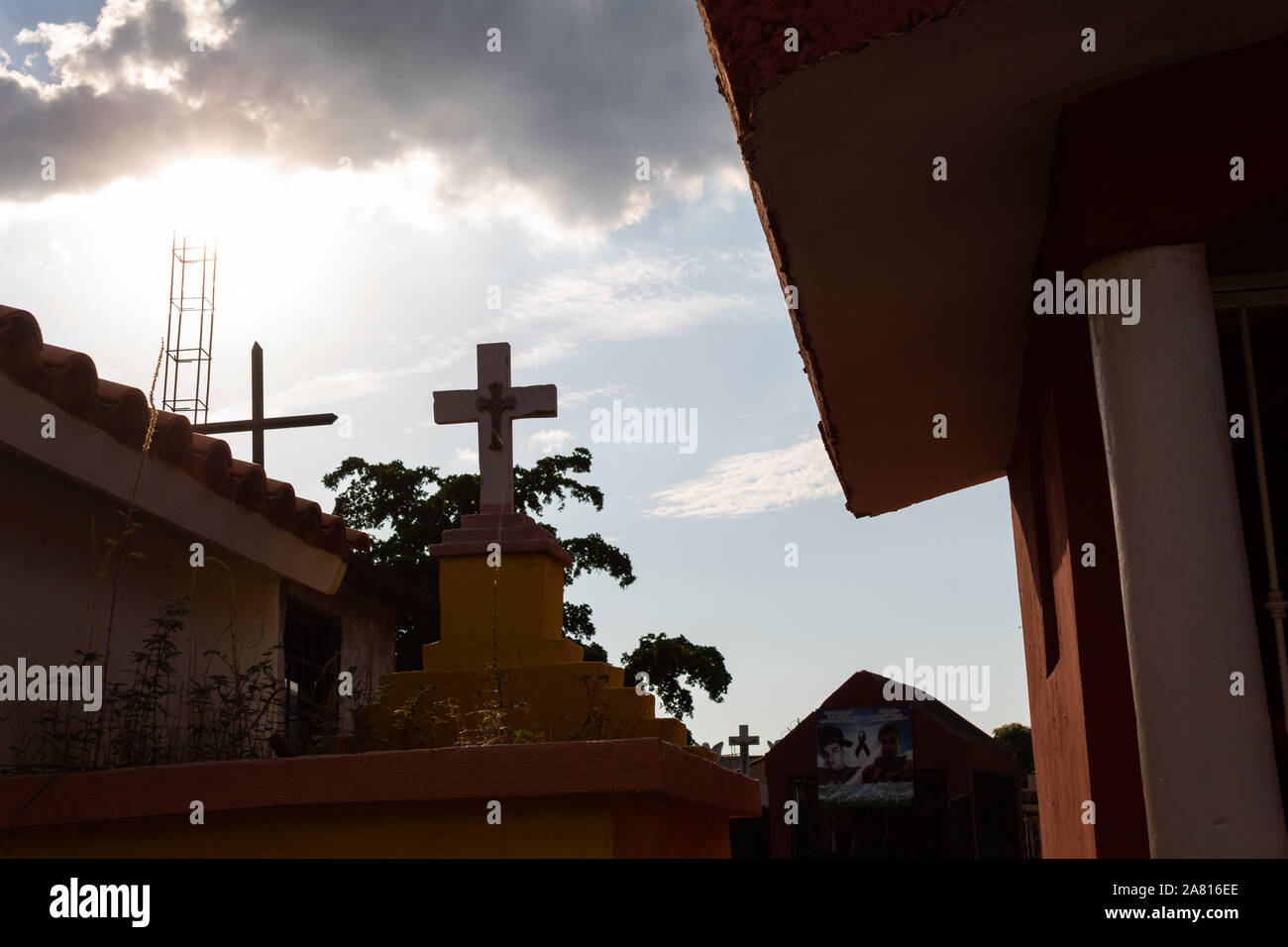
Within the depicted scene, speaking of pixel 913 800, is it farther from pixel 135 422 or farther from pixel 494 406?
pixel 135 422

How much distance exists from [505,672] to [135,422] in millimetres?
1980

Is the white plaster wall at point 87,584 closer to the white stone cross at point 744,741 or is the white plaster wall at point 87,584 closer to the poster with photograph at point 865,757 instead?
the poster with photograph at point 865,757

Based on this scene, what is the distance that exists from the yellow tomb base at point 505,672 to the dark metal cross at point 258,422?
5480mm

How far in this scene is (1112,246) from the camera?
9.59ft

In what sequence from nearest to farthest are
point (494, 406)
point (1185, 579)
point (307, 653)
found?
point (1185, 579), point (494, 406), point (307, 653)

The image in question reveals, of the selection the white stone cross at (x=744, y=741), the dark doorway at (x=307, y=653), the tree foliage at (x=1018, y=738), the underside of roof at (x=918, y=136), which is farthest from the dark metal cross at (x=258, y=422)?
the tree foliage at (x=1018, y=738)

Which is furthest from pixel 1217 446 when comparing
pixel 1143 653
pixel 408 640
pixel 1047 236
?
pixel 408 640

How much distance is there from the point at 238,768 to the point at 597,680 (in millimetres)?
1921

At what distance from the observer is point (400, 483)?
2031cm

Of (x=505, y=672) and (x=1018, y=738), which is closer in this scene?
(x=505, y=672)

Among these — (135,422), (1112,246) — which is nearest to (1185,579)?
(1112,246)

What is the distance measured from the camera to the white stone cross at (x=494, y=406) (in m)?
6.52
